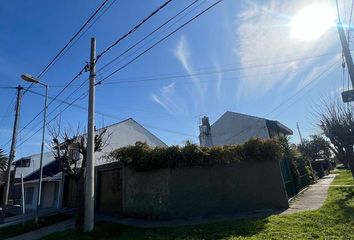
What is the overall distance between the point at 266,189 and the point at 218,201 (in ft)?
7.16

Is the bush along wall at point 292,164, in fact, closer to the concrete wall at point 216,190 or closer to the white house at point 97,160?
the concrete wall at point 216,190

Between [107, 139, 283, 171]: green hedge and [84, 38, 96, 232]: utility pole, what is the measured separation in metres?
3.28

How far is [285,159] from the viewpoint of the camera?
16344 millimetres

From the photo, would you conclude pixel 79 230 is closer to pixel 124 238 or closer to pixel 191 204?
pixel 124 238

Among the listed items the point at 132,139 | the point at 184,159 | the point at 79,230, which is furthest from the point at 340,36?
the point at 132,139

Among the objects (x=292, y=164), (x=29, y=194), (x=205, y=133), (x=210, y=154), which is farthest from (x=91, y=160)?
(x=29, y=194)

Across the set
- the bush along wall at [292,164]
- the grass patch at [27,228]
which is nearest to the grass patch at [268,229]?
the grass patch at [27,228]

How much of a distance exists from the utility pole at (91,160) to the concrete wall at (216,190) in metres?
3.40

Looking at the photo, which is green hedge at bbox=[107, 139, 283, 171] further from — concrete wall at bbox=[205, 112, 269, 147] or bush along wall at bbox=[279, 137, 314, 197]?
concrete wall at bbox=[205, 112, 269, 147]

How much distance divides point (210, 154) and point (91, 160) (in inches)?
209

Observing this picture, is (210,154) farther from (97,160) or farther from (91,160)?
(97,160)

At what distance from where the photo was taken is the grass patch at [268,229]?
7.96 meters

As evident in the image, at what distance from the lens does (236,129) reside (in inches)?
1160

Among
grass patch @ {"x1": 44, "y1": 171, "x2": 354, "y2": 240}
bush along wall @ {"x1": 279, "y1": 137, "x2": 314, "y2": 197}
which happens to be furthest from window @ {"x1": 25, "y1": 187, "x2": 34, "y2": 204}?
bush along wall @ {"x1": 279, "y1": 137, "x2": 314, "y2": 197}
